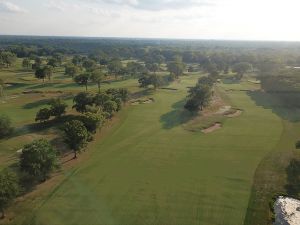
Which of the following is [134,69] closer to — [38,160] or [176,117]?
[176,117]

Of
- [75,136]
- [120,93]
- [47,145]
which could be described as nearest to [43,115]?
[75,136]

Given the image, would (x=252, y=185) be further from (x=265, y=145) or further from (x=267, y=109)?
(x=267, y=109)

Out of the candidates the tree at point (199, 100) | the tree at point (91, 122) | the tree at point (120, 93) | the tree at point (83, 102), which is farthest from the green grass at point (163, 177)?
the tree at point (120, 93)

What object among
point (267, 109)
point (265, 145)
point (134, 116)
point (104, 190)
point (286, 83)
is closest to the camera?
point (104, 190)

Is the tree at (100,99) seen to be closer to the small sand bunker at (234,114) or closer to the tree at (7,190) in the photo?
the small sand bunker at (234,114)

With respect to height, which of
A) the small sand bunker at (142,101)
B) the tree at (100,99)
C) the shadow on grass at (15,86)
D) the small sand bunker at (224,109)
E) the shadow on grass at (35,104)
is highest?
the tree at (100,99)

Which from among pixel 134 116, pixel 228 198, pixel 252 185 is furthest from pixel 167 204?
pixel 134 116

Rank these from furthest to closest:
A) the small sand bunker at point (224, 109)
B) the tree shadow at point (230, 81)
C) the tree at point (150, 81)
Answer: the tree shadow at point (230, 81) → the tree at point (150, 81) → the small sand bunker at point (224, 109)
